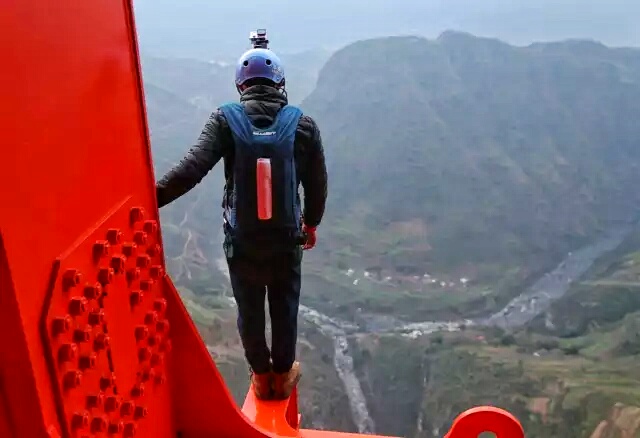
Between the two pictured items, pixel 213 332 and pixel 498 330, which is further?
pixel 498 330

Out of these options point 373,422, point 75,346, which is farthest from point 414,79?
point 75,346

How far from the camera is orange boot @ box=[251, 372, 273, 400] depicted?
2.04 metres

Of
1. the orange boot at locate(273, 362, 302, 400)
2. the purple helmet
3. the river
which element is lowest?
the river

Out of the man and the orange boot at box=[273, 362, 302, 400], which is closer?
the man

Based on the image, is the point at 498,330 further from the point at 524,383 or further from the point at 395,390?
the point at 395,390

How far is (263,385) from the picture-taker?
2.04 metres

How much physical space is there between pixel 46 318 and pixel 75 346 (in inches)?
3.3

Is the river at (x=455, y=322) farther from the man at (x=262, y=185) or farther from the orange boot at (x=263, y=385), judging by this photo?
the man at (x=262, y=185)

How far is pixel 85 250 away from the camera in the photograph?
38.3 inches

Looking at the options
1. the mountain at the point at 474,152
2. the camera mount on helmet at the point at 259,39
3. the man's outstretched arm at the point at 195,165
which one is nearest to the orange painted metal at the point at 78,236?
the man's outstretched arm at the point at 195,165

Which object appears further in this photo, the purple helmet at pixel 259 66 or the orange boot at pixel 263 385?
the orange boot at pixel 263 385

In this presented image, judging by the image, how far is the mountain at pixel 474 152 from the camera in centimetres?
1258

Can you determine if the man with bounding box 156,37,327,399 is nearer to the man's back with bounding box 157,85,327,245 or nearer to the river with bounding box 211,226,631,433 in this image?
the man's back with bounding box 157,85,327,245

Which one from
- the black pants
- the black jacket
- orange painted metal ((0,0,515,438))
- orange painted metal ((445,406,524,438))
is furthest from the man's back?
orange painted metal ((445,406,524,438))
